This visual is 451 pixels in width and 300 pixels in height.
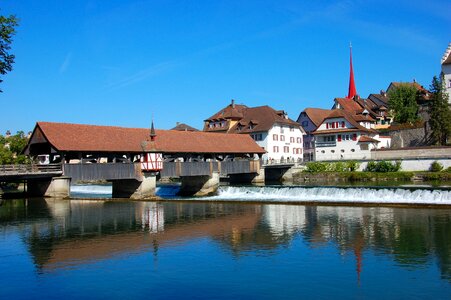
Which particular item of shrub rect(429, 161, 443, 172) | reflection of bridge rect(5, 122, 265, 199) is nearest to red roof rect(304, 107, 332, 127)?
shrub rect(429, 161, 443, 172)

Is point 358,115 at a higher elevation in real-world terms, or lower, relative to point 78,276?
higher

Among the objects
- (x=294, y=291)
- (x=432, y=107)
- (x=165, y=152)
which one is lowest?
(x=294, y=291)

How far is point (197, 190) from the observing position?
43.0 meters

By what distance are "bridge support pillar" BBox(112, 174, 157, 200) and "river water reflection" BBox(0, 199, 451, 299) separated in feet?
35.7

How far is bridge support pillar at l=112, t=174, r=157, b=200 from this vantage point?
121 feet

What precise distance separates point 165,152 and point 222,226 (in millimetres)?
18369

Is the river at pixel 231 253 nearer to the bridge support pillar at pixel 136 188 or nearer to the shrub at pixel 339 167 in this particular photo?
the bridge support pillar at pixel 136 188

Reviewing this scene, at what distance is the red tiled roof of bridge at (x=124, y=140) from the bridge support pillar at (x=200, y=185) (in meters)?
2.47

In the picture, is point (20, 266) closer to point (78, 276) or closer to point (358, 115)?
point (78, 276)

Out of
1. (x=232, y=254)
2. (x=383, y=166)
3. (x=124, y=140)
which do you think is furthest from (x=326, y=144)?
(x=232, y=254)

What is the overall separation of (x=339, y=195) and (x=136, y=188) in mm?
15063

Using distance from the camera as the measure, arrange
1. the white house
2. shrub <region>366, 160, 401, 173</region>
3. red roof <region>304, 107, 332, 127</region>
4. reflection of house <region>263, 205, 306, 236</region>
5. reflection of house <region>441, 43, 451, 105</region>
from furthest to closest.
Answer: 1. red roof <region>304, 107, 332, 127</region>
2. reflection of house <region>441, 43, 451, 105</region>
3. the white house
4. shrub <region>366, 160, 401, 173</region>
5. reflection of house <region>263, 205, 306, 236</region>

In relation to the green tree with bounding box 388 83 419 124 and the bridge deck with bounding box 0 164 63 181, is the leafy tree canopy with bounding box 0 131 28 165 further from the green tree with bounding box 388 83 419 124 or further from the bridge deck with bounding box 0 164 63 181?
the green tree with bounding box 388 83 419 124

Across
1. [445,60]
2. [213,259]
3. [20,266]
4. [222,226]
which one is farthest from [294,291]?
[445,60]
